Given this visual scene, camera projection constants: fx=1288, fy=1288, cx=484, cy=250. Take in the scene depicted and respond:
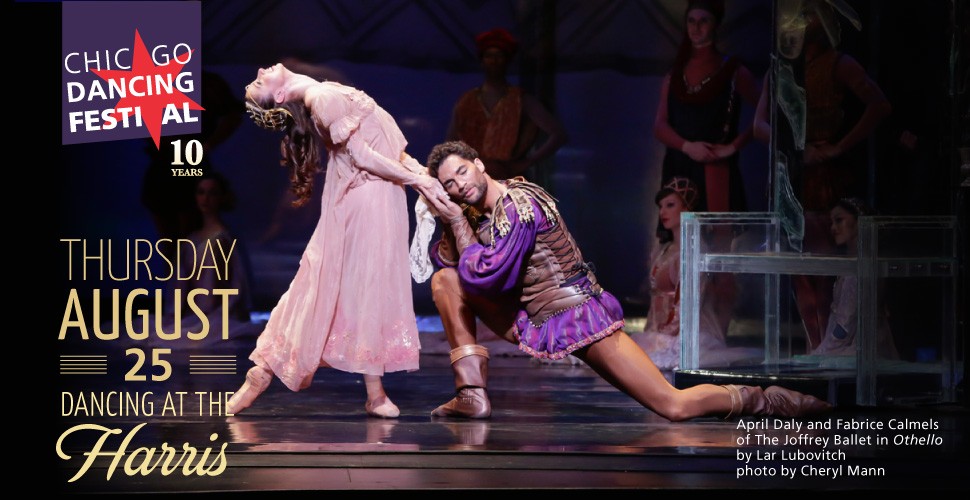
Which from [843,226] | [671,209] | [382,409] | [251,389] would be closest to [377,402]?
[382,409]

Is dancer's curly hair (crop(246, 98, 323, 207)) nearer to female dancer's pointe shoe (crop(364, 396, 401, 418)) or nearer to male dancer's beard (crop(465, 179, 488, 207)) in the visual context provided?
male dancer's beard (crop(465, 179, 488, 207))

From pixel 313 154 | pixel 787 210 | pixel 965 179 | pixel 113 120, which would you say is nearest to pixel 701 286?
pixel 787 210

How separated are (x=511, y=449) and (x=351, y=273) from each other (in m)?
1.09

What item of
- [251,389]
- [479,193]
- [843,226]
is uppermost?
[479,193]

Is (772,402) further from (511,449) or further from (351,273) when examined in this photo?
(351,273)

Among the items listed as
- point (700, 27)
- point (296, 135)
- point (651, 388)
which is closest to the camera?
point (651, 388)

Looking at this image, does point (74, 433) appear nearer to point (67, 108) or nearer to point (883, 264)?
point (67, 108)

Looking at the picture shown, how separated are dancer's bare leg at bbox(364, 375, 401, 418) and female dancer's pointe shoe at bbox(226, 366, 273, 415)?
386 millimetres

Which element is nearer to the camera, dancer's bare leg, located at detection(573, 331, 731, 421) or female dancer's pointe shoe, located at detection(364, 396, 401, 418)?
Result: dancer's bare leg, located at detection(573, 331, 731, 421)

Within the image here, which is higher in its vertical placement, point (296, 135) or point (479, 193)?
point (296, 135)

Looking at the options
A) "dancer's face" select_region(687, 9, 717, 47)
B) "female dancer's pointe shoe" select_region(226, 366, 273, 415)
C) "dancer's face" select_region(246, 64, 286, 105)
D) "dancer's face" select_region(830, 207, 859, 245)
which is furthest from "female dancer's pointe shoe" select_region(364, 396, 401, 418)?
"dancer's face" select_region(687, 9, 717, 47)

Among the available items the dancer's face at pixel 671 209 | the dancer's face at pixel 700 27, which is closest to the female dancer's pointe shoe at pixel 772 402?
the dancer's face at pixel 671 209

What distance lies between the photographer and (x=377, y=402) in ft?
16.5

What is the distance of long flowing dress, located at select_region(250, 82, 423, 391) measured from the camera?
489 cm
